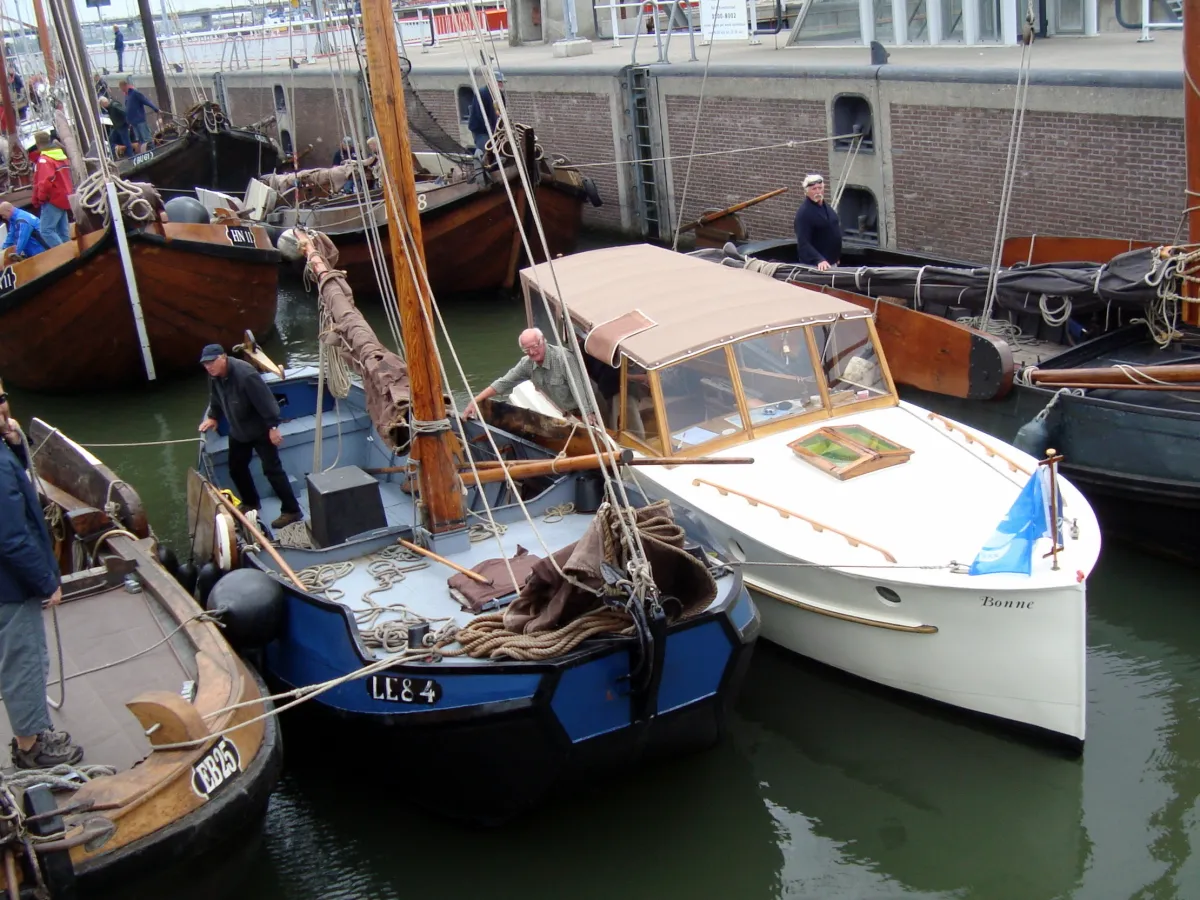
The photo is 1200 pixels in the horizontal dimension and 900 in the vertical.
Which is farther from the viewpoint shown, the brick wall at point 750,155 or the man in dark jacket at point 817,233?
the brick wall at point 750,155

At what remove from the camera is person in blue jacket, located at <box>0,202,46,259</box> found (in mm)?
13977

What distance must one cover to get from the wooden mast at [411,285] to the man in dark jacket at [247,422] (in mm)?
1673

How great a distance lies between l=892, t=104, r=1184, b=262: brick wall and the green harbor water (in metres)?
6.57

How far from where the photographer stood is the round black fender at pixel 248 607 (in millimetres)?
6449

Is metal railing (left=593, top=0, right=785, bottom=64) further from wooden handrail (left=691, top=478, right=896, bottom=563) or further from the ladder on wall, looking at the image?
wooden handrail (left=691, top=478, right=896, bottom=563)

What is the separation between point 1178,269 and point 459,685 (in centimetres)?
608

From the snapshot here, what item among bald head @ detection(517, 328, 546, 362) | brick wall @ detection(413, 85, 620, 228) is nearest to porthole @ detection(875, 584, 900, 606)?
bald head @ detection(517, 328, 546, 362)

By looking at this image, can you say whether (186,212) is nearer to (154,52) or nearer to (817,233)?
(817,233)

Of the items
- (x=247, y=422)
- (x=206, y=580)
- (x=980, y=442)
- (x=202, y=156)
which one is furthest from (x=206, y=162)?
(x=980, y=442)

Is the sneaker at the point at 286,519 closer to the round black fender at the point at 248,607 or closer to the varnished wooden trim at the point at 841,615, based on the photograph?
the round black fender at the point at 248,607

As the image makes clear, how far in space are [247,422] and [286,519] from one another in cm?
71

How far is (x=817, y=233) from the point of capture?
39.2ft

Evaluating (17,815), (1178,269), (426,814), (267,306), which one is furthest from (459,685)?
(267,306)

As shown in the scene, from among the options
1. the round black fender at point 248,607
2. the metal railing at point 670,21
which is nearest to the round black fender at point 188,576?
the round black fender at point 248,607
